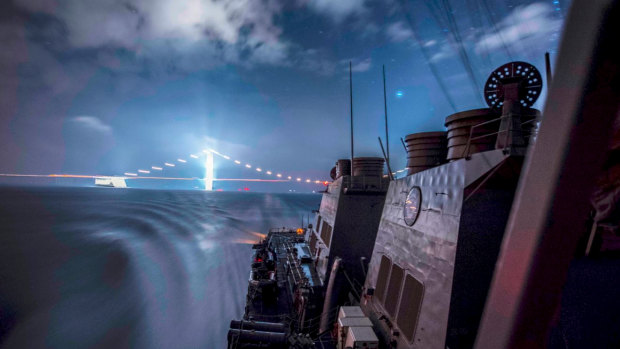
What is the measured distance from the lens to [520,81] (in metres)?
7.69

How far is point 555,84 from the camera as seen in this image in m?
1.37

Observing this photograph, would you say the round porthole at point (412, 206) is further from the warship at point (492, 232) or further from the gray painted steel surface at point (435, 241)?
the gray painted steel surface at point (435, 241)

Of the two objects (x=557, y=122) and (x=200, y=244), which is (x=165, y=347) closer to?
(x=557, y=122)

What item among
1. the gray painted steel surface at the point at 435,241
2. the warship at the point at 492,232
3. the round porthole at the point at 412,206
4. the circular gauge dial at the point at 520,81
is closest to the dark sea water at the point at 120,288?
the warship at the point at 492,232

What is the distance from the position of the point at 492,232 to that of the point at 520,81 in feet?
14.2

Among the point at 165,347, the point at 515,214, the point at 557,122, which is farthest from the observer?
the point at 165,347

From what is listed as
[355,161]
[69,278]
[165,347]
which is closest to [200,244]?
[69,278]

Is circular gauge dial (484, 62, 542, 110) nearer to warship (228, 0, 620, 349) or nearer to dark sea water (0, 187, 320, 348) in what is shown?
warship (228, 0, 620, 349)

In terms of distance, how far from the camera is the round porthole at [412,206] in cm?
973

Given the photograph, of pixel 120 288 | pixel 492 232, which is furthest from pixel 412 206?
pixel 120 288

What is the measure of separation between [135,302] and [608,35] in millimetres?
41906

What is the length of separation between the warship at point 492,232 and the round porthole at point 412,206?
77 millimetres

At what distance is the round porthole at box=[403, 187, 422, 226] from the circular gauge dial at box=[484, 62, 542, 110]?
3.67 meters

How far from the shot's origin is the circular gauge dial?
767 centimetres
